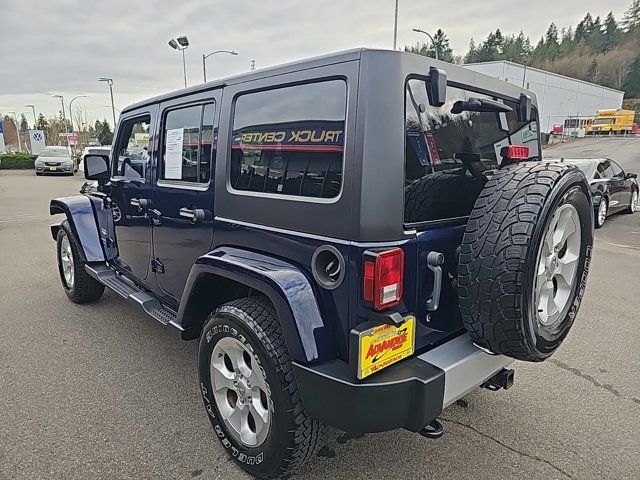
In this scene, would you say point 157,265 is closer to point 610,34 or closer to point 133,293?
point 133,293

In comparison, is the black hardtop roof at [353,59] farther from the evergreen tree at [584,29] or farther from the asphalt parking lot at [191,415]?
the evergreen tree at [584,29]

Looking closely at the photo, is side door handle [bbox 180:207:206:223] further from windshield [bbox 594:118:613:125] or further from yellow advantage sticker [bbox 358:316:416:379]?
windshield [bbox 594:118:613:125]

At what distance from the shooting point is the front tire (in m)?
2.04

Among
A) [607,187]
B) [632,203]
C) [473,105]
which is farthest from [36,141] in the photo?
[473,105]

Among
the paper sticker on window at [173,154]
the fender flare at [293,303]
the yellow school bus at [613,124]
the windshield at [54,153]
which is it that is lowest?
the fender flare at [293,303]

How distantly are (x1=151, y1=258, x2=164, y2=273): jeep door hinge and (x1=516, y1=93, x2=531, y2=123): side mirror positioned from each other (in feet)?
8.44

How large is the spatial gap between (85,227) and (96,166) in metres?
0.60

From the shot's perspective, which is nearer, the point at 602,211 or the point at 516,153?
the point at 516,153

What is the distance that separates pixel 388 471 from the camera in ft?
7.78

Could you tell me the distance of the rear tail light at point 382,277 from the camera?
5.95 ft

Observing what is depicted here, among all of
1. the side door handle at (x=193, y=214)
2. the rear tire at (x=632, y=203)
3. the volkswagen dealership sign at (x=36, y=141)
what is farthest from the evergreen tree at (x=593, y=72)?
the side door handle at (x=193, y=214)

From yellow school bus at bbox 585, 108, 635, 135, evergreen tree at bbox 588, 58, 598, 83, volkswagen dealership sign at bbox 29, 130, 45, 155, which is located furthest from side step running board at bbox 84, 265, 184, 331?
evergreen tree at bbox 588, 58, 598, 83

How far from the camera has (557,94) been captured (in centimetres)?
5684

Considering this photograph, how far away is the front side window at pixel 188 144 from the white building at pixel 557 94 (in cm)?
4511
